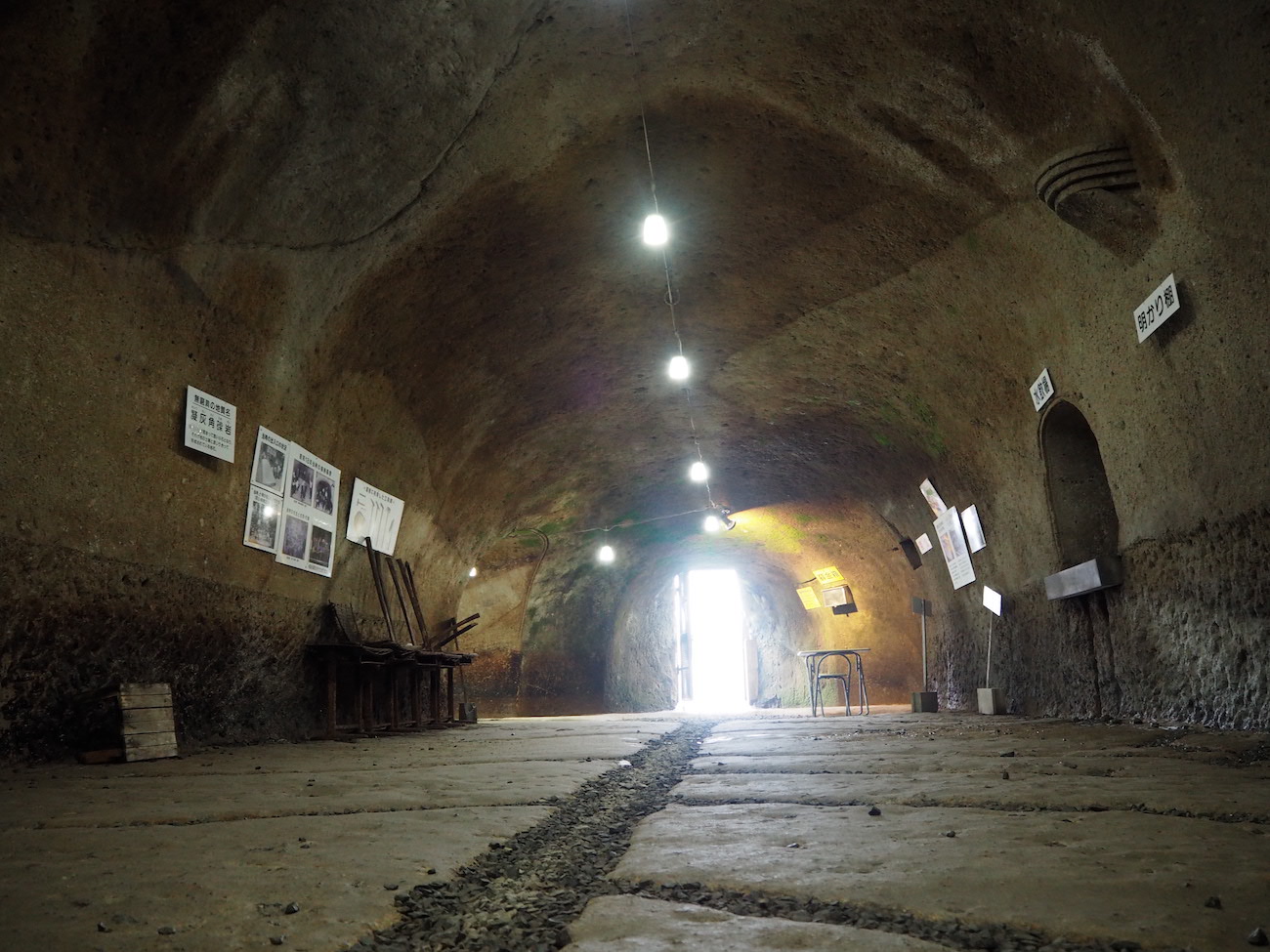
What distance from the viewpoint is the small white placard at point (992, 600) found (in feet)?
27.5

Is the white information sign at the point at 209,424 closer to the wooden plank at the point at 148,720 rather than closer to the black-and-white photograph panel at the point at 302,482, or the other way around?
the black-and-white photograph panel at the point at 302,482

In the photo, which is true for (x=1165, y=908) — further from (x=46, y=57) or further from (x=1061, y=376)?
(x=1061, y=376)

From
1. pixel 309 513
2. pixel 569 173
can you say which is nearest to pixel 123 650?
pixel 309 513

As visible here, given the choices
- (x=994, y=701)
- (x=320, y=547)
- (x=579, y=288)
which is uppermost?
(x=579, y=288)

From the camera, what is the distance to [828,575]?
48.8 ft

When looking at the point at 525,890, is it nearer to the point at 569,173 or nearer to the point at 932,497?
the point at 569,173

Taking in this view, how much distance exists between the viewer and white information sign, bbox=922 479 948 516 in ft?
30.2

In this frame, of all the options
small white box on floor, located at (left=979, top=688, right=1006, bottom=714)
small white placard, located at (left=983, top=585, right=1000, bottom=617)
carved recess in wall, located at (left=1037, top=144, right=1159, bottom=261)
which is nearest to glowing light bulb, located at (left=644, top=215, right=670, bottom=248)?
carved recess in wall, located at (left=1037, top=144, right=1159, bottom=261)

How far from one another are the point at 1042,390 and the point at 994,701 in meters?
3.52

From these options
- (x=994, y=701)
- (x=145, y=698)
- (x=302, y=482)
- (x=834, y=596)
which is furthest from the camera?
(x=834, y=596)

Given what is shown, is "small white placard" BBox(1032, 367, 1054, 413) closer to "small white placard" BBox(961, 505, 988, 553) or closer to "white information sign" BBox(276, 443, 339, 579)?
"small white placard" BBox(961, 505, 988, 553)

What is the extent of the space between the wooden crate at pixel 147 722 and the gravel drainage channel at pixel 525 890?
2.53 meters

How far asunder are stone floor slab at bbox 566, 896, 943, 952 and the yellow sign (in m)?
13.6

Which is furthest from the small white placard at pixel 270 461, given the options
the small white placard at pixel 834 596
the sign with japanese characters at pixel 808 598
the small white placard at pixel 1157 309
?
the sign with japanese characters at pixel 808 598
